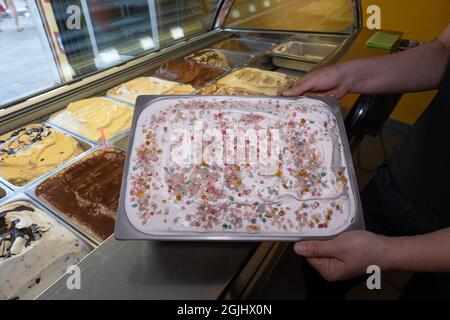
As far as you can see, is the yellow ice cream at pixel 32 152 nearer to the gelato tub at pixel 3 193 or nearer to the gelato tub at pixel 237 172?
the gelato tub at pixel 3 193

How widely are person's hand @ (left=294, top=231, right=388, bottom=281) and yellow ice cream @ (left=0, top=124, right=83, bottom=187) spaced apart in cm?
109

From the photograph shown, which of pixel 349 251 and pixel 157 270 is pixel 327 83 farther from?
pixel 157 270

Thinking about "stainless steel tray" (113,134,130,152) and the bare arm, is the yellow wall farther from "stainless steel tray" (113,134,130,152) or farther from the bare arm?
"stainless steel tray" (113,134,130,152)

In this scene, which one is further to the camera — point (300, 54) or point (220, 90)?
point (300, 54)

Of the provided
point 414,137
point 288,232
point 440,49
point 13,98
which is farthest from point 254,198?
point 13,98

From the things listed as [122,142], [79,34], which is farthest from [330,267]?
[79,34]

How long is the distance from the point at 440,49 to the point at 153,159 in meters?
A: 1.26

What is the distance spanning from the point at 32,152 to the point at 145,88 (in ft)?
2.26

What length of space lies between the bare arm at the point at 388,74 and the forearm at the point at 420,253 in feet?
2.23

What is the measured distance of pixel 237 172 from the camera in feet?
3.05

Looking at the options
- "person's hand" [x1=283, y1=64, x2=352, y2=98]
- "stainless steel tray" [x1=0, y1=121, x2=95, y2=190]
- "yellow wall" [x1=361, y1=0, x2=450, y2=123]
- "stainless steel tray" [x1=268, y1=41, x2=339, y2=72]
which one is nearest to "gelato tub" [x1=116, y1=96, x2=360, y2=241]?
"person's hand" [x1=283, y1=64, x2=352, y2=98]
